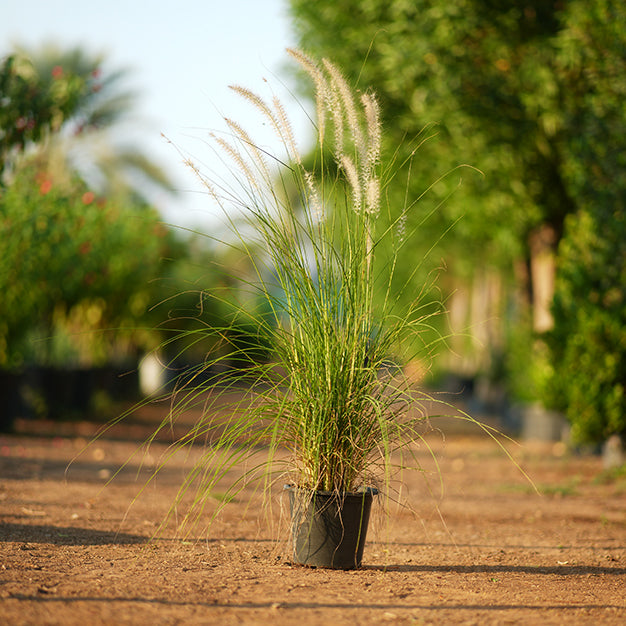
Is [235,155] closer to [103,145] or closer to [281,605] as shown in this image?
[281,605]

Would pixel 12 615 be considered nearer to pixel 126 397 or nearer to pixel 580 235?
pixel 580 235

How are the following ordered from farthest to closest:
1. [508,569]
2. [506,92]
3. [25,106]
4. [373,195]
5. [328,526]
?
[506,92] < [25,106] < [508,569] < [328,526] < [373,195]

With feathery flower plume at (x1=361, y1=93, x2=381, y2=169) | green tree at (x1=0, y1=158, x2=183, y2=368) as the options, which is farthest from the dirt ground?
green tree at (x1=0, y1=158, x2=183, y2=368)

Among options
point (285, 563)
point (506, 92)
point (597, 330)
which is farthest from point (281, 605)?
point (506, 92)

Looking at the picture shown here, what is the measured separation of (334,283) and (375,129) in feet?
2.32

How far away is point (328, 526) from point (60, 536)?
1.59m

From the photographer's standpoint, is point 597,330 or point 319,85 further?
point 597,330

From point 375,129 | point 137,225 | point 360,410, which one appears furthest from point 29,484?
point 137,225

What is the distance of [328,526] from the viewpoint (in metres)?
3.85

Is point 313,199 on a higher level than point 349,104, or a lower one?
lower

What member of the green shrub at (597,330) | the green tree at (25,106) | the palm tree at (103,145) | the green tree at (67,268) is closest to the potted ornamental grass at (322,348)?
the green tree at (67,268)

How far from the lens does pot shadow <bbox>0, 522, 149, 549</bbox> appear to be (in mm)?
4375

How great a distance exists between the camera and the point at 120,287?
14562 millimetres

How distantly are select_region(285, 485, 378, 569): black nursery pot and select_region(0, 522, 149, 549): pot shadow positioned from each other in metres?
1.04
